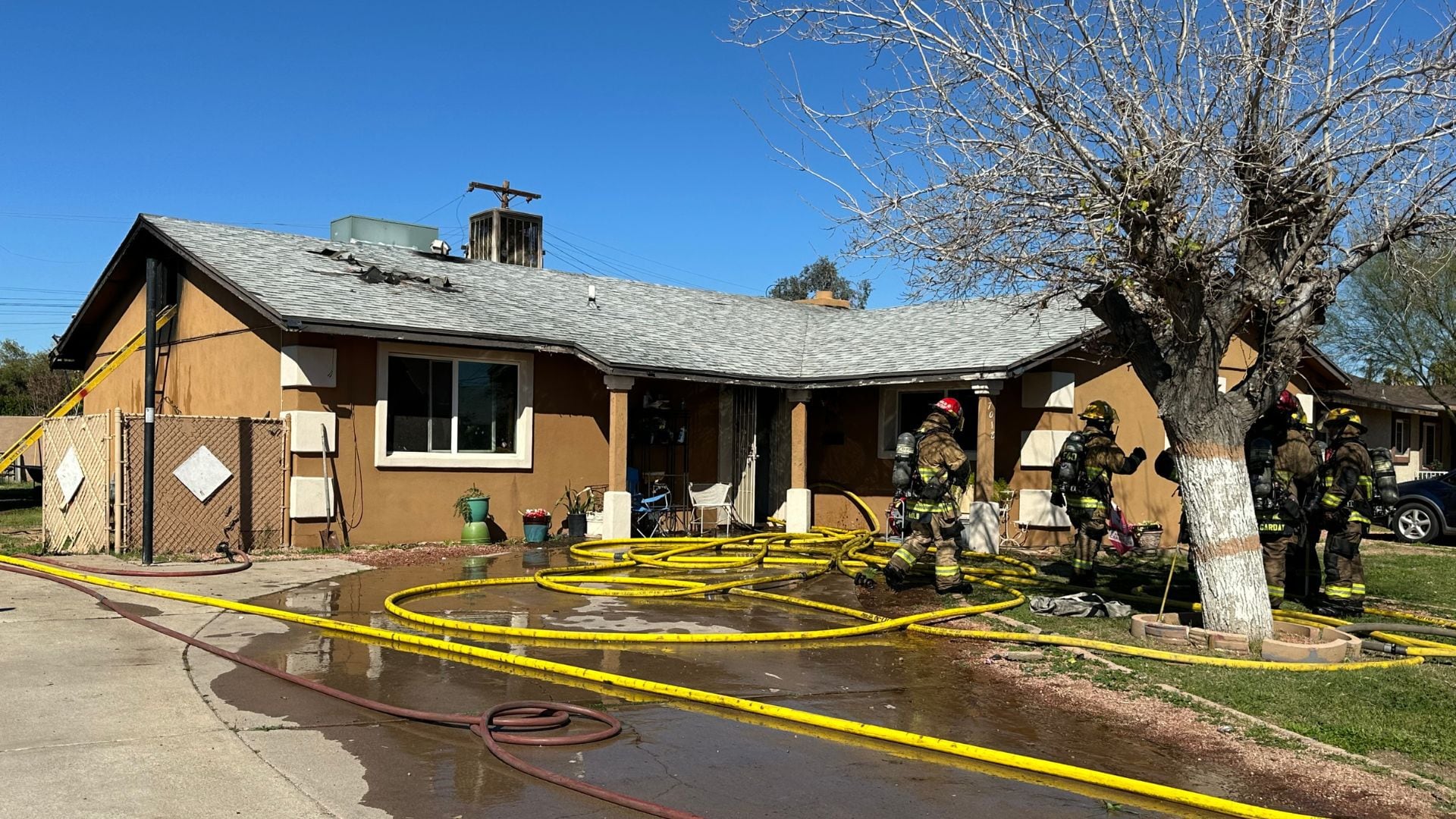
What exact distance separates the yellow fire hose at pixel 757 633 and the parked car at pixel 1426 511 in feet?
30.4

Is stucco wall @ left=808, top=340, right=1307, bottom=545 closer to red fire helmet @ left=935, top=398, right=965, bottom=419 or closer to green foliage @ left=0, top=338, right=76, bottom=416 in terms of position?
red fire helmet @ left=935, top=398, right=965, bottom=419

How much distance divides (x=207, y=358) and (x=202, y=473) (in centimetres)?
347

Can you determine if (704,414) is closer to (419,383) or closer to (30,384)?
(419,383)

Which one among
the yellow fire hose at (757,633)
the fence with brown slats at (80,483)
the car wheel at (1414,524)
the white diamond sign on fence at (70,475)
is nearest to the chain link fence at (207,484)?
the fence with brown slats at (80,483)

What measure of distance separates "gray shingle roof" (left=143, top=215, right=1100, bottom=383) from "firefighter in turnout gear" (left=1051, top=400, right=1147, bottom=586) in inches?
73.8

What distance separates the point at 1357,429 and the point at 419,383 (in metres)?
10.8

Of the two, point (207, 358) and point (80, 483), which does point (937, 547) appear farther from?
point (207, 358)

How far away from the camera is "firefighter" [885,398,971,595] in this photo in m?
10.4

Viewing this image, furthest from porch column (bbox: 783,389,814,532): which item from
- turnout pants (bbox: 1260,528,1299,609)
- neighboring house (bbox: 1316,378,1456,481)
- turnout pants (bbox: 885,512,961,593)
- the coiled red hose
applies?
neighboring house (bbox: 1316,378,1456,481)

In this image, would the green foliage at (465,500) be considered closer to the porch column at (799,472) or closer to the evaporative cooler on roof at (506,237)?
the porch column at (799,472)

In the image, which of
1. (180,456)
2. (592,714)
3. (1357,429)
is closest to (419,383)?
(180,456)

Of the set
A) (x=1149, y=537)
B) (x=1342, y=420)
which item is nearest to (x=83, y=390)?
(x=1149, y=537)

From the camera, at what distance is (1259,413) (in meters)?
8.26

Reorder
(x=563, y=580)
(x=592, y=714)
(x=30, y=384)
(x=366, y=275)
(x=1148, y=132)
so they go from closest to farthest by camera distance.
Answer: (x=592, y=714)
(x=1148, y=132)
(x=563, y=580)
(x=366, y=275)
(x=30, y=384)
